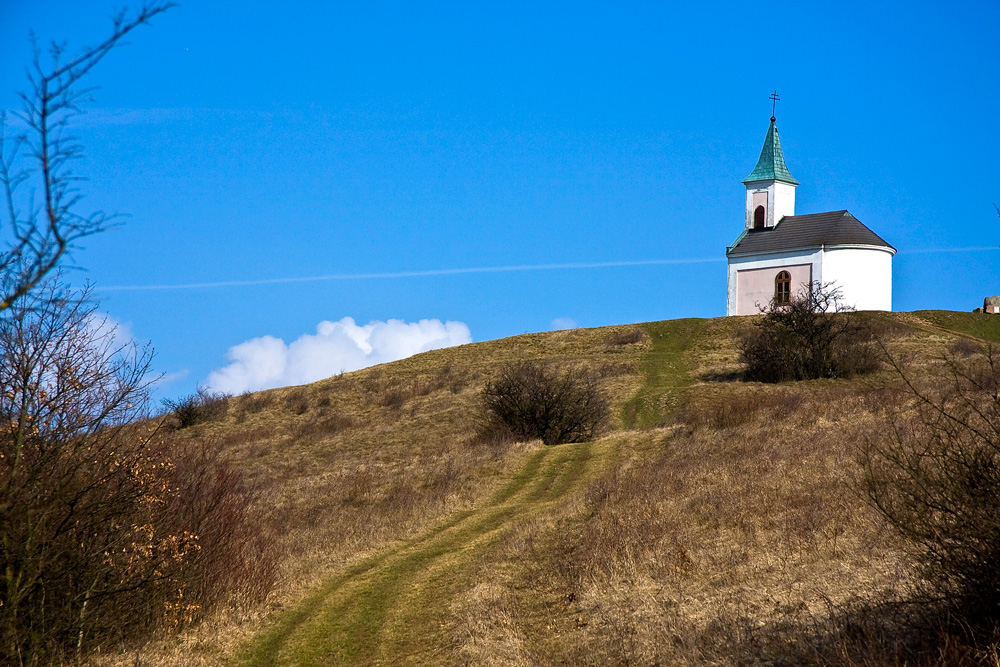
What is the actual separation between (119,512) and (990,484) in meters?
8.96

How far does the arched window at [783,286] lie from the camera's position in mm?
61062

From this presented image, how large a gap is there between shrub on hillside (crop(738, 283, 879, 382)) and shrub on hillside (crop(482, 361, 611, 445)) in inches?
393

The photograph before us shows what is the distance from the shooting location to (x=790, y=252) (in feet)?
202

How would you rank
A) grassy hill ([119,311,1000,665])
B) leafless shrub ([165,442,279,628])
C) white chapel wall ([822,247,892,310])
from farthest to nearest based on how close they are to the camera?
1. white chapel wall ([822,247,892,310])
2. leafless shrub ([165,442,279,628])
3. grassy hill ([119,311,1000,665])

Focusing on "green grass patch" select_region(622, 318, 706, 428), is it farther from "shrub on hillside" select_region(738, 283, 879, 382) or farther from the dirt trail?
the dirt trail

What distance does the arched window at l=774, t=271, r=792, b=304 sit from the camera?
61.1 meters

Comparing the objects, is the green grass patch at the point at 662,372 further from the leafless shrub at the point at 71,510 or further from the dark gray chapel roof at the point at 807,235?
the leafless shrub at the point at 71,510

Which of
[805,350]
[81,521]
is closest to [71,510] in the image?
[81,521]

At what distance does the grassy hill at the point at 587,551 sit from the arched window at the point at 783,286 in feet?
101

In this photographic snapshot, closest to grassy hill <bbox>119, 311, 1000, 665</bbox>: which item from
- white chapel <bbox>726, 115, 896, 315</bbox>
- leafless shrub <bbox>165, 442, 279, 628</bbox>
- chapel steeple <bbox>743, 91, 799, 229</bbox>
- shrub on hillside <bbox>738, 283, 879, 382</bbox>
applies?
leafless shrub <bbox>165, 442, 279, 628</bbox>

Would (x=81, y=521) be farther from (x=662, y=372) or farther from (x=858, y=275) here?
(x=858, y=275)

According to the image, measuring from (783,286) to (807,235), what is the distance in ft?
13.0

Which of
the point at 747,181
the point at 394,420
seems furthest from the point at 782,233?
the point at 394,420

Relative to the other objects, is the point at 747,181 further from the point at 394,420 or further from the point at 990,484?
the point at 990,484
